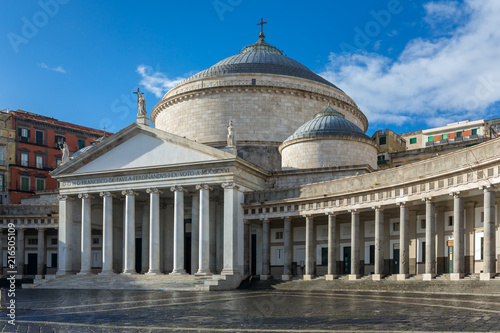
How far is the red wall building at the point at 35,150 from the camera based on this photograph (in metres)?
73.6

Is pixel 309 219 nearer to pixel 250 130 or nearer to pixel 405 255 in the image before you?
pixel 405 255

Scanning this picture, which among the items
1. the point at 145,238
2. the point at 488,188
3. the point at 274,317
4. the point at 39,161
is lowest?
the point at 274,317

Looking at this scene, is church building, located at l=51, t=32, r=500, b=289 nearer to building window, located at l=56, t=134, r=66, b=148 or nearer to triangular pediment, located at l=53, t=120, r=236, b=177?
triangular pediment, located at l=53, t=120, r=236, b=177

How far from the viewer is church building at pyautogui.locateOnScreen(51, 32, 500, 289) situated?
35.4m

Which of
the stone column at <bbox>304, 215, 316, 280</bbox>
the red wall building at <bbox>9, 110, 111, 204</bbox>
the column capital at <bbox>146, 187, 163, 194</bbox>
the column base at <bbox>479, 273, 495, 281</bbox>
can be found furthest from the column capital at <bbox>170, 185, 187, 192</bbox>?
the red wall building at <bbox>9, 110, 111, 204</bbox>

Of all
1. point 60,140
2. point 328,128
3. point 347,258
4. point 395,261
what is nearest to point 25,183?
point 60,140

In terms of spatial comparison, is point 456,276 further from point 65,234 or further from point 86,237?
point 65,234

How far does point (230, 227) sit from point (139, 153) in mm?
9872

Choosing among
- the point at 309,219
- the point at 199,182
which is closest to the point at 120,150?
the point at 199,182

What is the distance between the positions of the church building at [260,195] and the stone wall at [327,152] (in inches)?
3.3

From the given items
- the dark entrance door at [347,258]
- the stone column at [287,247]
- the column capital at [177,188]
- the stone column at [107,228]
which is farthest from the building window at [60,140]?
the dark entrance door at [347,258]

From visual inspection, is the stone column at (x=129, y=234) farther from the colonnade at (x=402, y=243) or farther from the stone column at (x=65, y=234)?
the colonnade at (x=402, y=243)

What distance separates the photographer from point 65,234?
165 feet

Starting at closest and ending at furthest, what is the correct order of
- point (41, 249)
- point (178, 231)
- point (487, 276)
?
1. point (487, 276)
2. point (178, 231)
3. point (41, 249)
